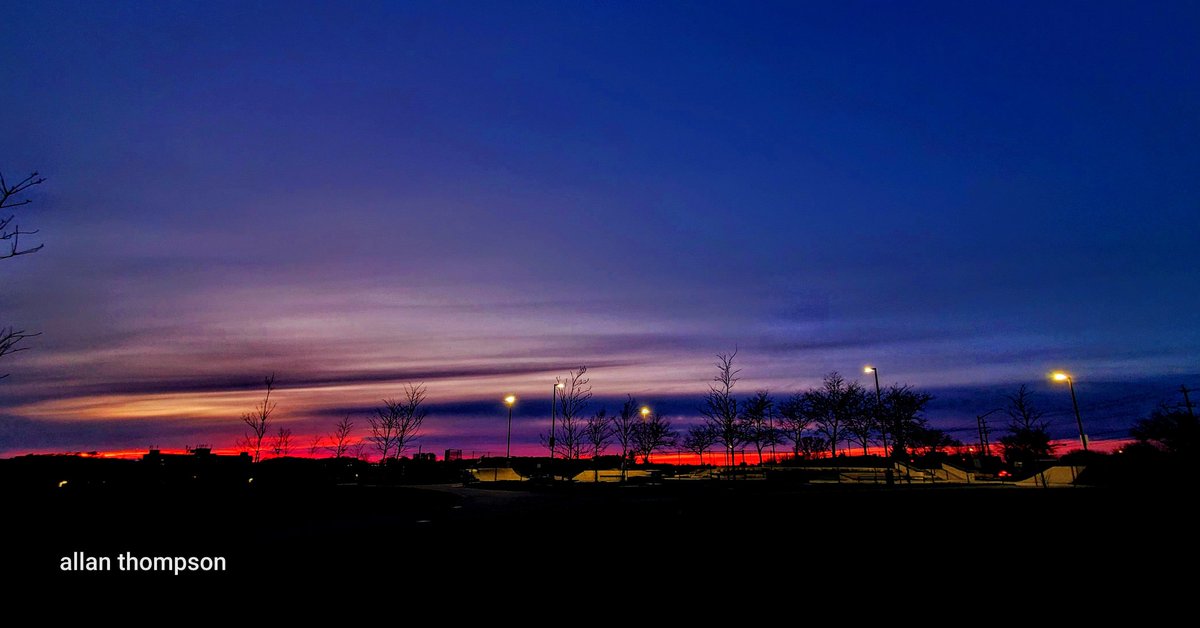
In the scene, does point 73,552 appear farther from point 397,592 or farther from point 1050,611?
point 1050,611

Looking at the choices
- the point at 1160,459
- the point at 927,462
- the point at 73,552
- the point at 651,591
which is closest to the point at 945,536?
the point at 651,591

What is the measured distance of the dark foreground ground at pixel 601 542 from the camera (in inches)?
344

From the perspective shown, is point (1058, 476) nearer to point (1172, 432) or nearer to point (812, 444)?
point (1172, 432)

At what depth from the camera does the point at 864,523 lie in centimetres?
1598

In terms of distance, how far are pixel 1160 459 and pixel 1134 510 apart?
71.3ft

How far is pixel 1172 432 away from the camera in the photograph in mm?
A: 39312

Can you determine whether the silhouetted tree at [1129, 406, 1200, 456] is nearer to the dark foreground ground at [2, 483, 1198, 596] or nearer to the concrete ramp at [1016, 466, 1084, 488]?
the concrete ramp at [1016, 466, 1084, 488]

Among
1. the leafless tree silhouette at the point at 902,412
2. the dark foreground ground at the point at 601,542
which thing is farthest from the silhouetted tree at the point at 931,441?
the dark foreground ground at the point at 601,542

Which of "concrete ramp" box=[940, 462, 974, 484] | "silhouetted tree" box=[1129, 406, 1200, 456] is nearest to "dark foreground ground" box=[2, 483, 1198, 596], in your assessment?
"silhouetted tree" box=[1129, 406, 1200, 456]

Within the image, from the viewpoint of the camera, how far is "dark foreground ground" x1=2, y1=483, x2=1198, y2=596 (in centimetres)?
873

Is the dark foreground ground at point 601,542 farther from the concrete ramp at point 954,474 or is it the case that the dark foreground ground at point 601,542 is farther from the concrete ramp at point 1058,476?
the concrete ramp at point 954,474

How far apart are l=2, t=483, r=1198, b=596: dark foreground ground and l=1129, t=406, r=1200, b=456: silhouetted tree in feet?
66.7

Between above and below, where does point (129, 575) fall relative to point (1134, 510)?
above

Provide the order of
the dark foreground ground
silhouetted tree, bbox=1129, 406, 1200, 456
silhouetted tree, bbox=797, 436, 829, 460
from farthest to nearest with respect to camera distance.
→ 1. silhouetted tree, bbox=797, 436, 829, 460
2. silhouetted tree, bbox=1129, 406, 1200, 456
3. the dark foreground ground
